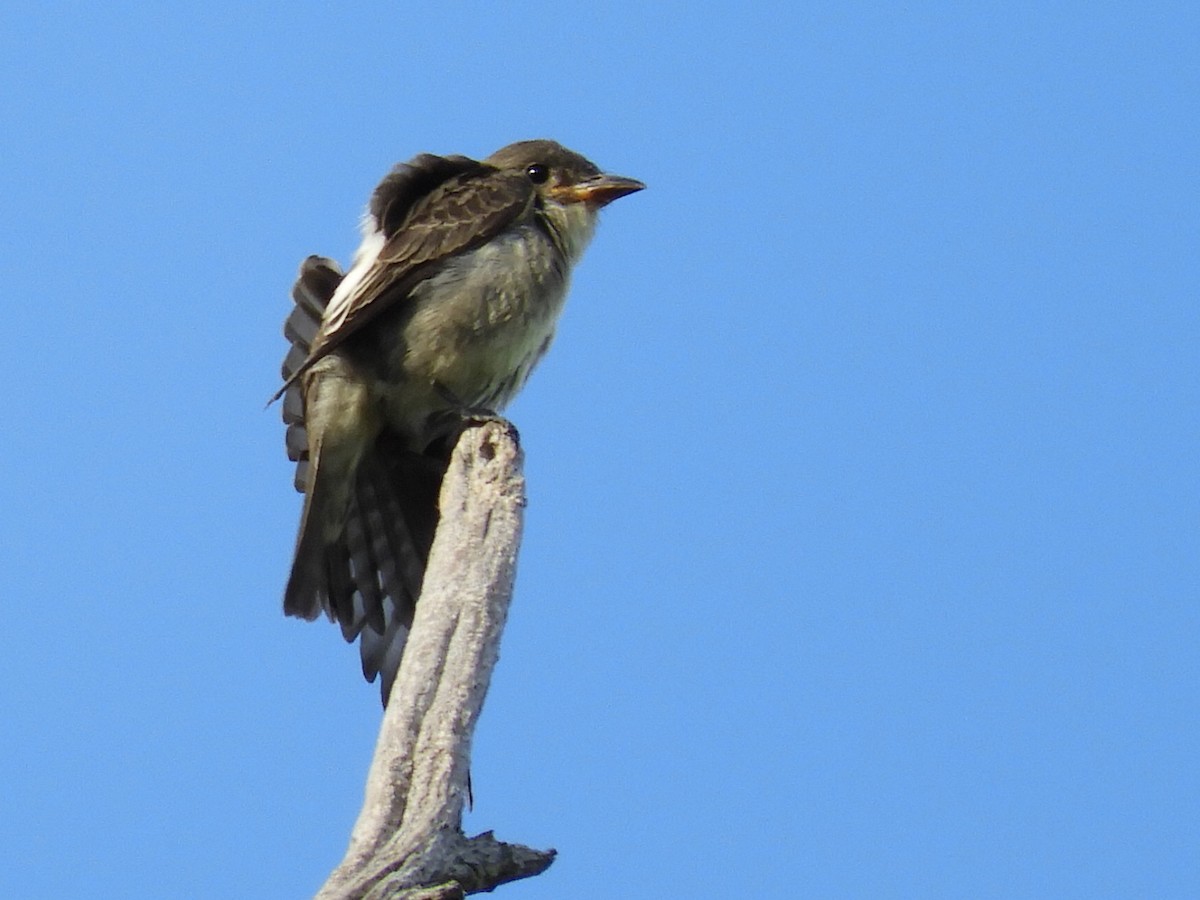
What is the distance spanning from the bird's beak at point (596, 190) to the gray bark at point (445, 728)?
8.89ft

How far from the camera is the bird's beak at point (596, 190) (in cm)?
740

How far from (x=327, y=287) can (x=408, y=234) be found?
1.40 ft

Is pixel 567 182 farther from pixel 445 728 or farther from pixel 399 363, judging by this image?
pixel 445 728

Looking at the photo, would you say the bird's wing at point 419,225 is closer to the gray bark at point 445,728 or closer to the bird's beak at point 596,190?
the bird's beak at point 596,190

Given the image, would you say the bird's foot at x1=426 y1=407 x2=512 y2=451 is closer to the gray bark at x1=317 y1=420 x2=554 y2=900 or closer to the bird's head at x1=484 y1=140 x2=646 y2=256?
the bird's head at x1=484 y1=140 x2=646 y2=256

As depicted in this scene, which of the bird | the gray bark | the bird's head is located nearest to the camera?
the gray bark

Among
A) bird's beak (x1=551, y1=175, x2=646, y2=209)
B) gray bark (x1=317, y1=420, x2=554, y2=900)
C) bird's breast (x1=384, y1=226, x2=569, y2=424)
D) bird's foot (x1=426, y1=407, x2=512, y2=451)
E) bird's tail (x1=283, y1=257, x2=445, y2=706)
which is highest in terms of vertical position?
bird's beak (x1=551, y1=175, x2=646, y2=209)

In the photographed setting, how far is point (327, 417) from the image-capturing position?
6.62 metres

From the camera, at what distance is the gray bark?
3.69m

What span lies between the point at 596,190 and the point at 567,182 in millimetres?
127

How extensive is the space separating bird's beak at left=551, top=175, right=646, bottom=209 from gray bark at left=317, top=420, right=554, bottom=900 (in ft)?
8.89

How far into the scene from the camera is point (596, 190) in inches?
293

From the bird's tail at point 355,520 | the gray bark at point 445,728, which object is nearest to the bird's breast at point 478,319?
the bird's tail at point 355,520

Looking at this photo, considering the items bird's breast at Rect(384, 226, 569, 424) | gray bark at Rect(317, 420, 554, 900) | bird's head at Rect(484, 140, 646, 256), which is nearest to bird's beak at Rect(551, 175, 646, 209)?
bird's head at Rect(484, 140, 646, 256)
